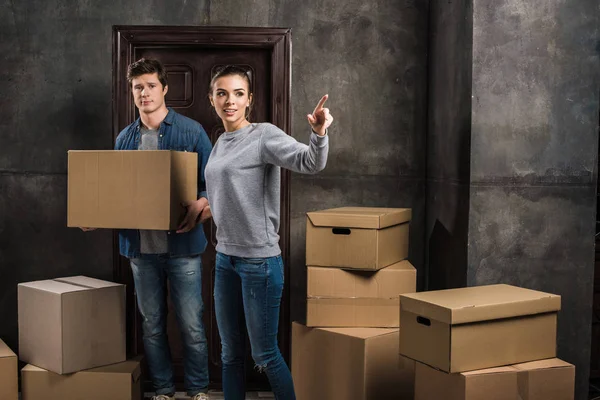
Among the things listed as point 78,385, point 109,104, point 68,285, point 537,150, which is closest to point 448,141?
point 537,150

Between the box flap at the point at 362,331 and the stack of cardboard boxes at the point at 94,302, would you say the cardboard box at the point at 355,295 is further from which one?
the stack of cardboard boxes at the point at 94,302

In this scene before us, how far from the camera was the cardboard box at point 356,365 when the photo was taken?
2512mm

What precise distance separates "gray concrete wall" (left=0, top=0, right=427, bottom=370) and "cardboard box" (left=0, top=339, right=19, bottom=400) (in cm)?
54

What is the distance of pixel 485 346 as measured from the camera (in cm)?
211

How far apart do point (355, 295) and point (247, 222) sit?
2.21ft

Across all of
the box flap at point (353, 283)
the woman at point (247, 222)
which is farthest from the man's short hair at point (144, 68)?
the box flap at point (353, 283)

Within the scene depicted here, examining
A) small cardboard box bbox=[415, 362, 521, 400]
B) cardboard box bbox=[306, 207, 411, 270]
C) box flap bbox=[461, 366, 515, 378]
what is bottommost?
small cardboard box bbox=[415, 362, 521, 400]

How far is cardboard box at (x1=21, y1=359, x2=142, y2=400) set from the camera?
2748 millimetres

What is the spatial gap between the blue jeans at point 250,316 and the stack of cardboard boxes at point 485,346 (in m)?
0.45

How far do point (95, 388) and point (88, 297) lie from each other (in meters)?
0.38

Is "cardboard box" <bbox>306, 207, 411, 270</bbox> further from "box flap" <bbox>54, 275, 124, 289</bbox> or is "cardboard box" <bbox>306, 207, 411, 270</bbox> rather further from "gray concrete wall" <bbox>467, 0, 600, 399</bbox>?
"box flap" <bbox>54, 275, 124, 289</bbox>

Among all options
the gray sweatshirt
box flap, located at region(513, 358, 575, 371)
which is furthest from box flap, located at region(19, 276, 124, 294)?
box flap, located at region(513, 358, 575, 371)

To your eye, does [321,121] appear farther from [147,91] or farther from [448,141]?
[448,141]

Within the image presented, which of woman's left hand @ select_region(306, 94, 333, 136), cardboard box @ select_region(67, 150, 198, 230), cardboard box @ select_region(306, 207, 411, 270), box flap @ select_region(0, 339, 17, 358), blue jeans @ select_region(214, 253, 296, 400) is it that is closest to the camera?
woman's left hand @ select_region(306, 94, 333, 136)
